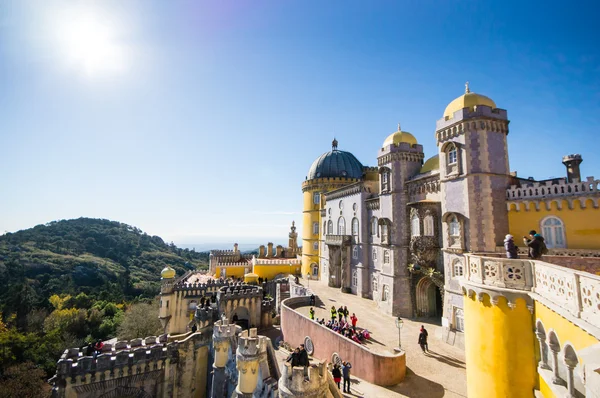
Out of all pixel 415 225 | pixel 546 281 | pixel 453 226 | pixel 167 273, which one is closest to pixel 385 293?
pixel 415 225

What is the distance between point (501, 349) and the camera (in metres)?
7.93

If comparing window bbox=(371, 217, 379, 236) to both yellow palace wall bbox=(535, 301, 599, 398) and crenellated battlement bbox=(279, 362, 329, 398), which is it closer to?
crenellated battlement bbox=(279, 362, 329, 398)

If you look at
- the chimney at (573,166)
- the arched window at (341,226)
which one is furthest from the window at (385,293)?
the chimney at (573,166)

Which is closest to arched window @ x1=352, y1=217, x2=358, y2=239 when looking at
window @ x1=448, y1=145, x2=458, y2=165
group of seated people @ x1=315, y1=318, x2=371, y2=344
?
group of seated people @ x1=315, y1=318, x2=371, y2=344

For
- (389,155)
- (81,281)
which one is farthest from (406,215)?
(81,281)

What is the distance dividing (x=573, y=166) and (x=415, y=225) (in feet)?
30.7

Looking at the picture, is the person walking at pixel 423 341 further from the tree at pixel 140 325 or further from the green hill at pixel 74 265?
the green hill at pixel 74 265

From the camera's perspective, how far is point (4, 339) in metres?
33.4

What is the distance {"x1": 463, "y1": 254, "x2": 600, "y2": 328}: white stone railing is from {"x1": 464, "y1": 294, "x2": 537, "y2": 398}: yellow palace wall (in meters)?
0.50

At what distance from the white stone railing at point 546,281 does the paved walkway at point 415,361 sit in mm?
6996

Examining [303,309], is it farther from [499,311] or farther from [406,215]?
[499,311]

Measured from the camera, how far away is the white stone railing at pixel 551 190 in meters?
13.6

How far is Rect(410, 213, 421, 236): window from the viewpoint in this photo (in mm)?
21359

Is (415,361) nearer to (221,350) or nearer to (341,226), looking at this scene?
(221,350)
